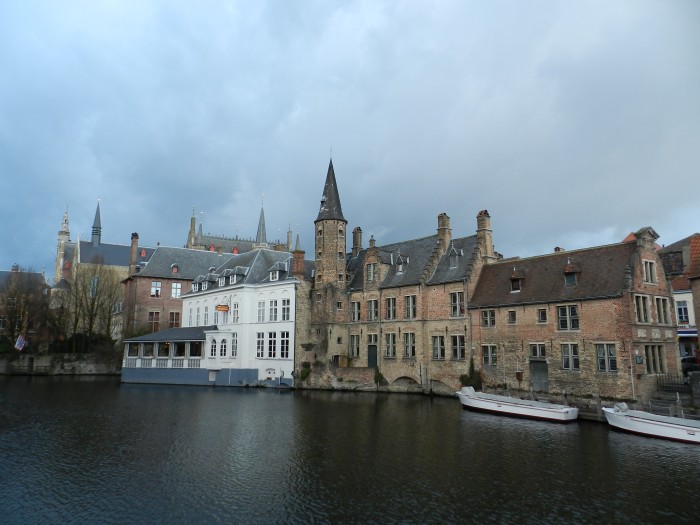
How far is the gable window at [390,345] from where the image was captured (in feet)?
138

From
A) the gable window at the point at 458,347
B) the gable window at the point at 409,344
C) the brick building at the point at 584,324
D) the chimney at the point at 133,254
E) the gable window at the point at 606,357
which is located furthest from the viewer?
the chimney at the point at 133,254

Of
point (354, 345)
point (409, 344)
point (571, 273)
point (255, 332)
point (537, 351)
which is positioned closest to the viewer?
point (571, 273)

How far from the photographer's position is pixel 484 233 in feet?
131

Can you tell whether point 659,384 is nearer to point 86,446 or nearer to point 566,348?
point 566,348

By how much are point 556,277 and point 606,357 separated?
651 cm

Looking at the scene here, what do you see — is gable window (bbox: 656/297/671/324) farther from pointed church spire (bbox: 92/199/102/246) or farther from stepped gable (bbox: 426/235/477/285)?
pointed church spire (bbox: 92/199/102/246)

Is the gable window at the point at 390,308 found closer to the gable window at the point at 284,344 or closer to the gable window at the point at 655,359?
the gable window at the point at 284,344

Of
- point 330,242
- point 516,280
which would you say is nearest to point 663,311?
point 516,280

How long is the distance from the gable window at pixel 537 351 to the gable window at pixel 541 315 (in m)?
1.60

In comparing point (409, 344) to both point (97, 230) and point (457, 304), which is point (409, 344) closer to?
point (457, 304)

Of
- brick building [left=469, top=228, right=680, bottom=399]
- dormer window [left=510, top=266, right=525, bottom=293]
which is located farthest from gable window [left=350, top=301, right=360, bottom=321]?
dormer window [left=510, top=266, right=525, bottom=293]

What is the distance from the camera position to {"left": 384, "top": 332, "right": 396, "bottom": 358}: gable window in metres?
42.0

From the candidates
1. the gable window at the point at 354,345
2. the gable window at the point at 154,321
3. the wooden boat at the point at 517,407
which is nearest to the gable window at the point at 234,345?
the gable window at the point at 354,345

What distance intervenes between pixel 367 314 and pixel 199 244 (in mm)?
60230
